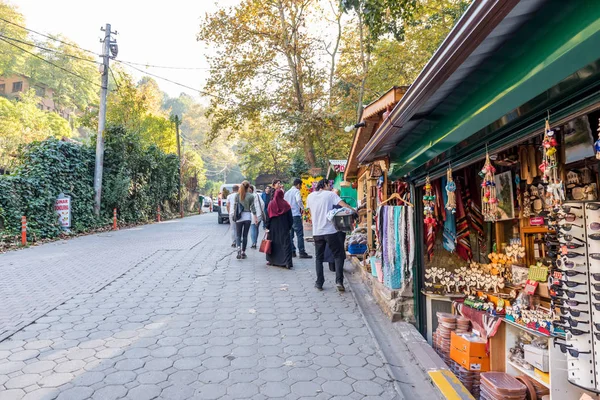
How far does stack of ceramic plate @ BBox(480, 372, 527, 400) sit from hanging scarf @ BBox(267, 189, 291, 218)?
5353mm

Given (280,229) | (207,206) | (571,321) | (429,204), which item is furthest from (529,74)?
(207,206)

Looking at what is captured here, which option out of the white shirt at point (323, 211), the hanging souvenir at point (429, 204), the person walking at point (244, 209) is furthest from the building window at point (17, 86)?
the hanging souvenir at point (429, 204)

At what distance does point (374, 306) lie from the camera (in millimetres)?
5730

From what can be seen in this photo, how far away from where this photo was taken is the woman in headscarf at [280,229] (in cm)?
816

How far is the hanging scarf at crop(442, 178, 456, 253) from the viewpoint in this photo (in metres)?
4.75

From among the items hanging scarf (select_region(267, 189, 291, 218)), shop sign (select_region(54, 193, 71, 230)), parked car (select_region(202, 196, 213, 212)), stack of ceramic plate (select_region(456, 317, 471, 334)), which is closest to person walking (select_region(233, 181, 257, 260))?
hanging scarf (select_region(267, 189, 291, 218))

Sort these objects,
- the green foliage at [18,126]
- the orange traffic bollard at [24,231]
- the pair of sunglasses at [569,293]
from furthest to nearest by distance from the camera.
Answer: the green foliage at [18,126]
the orange traffic bollard at [24,231]
the pair of sunglasses at [569,293]

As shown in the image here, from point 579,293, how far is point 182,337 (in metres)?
3.73

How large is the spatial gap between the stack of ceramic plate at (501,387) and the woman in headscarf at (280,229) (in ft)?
17.3

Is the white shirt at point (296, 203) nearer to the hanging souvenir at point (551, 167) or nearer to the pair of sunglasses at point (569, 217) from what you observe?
the pair of sunglasses at point (569, 217)

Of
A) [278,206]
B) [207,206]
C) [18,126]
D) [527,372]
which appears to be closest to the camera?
[527,372]

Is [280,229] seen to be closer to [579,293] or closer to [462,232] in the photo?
[462,232]

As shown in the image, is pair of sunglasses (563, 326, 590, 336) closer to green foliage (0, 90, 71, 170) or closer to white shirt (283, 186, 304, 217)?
white shirt (283, 186, 304, 217)

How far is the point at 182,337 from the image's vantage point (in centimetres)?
432
